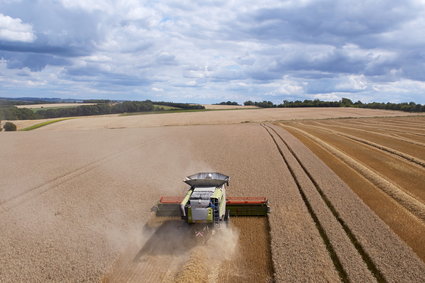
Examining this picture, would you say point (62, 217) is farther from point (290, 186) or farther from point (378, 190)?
point (378, 190)

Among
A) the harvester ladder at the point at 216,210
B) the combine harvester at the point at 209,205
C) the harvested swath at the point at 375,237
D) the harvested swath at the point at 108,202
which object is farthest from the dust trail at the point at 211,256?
the harvested swath at the point at 375,237

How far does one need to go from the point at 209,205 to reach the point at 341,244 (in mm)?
6110

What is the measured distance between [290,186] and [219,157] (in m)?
11.4

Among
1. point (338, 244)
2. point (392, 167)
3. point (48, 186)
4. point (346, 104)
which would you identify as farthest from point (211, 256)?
point (346, 104)

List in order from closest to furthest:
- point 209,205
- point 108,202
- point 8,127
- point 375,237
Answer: point 209,205 < point 375,237 < point 108,202 < point 8,127

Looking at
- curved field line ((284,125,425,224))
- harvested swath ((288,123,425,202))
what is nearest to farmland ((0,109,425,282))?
curved field line ((284,125,425,224))

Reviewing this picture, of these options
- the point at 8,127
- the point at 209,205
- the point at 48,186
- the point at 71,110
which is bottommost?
the point at 8,127

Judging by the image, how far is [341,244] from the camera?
44.0 ft

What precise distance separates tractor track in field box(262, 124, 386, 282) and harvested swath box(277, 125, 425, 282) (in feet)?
0.68

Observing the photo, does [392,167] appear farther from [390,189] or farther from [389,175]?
[390,189]

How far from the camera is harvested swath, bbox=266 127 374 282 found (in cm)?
1141

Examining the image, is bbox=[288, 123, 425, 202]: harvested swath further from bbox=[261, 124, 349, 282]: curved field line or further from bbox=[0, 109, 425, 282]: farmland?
bbox=[261, 124, 349, 282]: curved field line

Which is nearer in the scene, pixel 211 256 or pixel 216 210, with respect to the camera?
pixel 211 256

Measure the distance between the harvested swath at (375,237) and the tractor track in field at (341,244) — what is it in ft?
0.68
